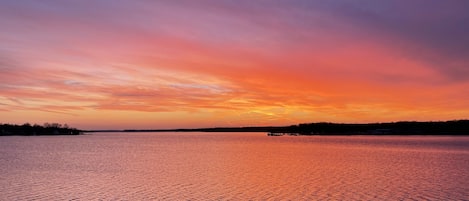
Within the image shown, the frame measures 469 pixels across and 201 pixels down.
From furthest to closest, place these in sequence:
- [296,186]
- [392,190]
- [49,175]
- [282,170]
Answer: [282,170] → [49,175] → [296,186] → [392,190]

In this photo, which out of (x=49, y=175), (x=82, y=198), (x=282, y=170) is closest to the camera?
(x=82, y=198)

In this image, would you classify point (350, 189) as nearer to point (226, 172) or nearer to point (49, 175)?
point (226, 172)

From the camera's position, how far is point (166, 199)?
32156mm

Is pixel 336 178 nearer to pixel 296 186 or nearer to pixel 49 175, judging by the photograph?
pixel 296 186

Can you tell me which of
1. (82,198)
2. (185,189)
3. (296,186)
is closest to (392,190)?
(296,186)

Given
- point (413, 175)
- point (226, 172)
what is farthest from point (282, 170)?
point (413, 175)

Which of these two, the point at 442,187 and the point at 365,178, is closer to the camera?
the point at 442,187

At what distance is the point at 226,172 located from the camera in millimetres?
50062

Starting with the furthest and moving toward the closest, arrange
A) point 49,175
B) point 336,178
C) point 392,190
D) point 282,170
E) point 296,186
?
point 282,170
point 49,175
point 336,178
point 296,186
point 392,190

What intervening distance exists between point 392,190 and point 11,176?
37706 millimetres

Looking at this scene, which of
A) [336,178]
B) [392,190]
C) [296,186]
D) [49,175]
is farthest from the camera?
[49,175]

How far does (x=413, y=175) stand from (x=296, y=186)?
16.2 metres

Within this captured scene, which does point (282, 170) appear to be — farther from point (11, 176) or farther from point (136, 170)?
point (11, 176)

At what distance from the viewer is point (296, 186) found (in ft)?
124
